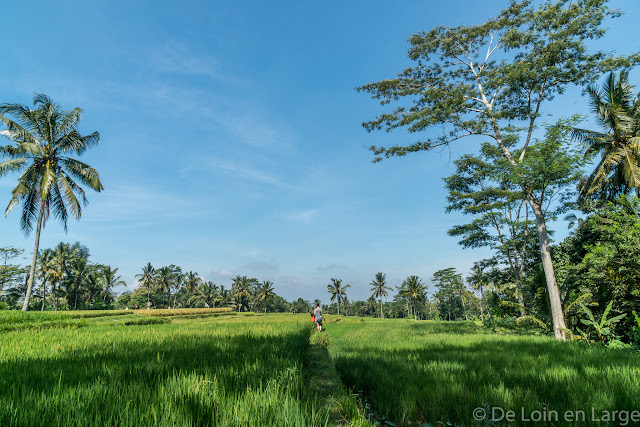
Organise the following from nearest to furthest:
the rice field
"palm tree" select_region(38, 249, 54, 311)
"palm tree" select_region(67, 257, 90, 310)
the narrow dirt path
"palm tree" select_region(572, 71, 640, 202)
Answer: the rice field → the narrow dirt path → "palm tree" select_region(572, 71, 640, 202) → "palm tree" select_region(38, 249, 54, 311) → "palm tree" select_region(67, 257, 90, 310)

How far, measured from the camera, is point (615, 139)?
16328mm

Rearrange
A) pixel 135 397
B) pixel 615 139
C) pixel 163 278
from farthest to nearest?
pixel 163 278 → pixel 615 139 → pixel 135 397

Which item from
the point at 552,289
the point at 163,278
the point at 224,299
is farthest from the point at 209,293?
the point at 552,289

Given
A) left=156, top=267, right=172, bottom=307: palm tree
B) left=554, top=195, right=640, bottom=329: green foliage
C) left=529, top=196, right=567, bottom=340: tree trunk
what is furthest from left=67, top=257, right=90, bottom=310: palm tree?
left=554, top=195, right=640, bottom=329: green foliage

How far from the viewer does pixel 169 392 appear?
97.7 inches

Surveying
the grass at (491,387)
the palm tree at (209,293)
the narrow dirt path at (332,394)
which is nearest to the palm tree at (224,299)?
the palm tree at (209,293)

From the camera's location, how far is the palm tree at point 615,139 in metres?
15.1

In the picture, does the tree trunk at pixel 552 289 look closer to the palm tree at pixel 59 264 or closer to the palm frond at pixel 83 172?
the palm frond at pixel 83 172

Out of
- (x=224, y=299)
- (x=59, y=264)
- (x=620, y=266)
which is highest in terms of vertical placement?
(x=59, y=264)

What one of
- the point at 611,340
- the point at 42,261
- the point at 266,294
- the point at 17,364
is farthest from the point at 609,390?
the point at 266,294

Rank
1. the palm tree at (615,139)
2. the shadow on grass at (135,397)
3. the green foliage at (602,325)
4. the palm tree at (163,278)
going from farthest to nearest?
1. the palm tree at (163,278)
2. the palm tree at (615,139)
3. the green foliage at (602,325)
4. the shadow on grass at (135,397)

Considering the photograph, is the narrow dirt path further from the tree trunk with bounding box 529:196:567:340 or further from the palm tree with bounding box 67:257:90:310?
the palm tree with bounding box 67:257:90:310

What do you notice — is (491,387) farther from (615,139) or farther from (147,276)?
(147,276)

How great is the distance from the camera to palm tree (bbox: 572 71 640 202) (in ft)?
49.6
